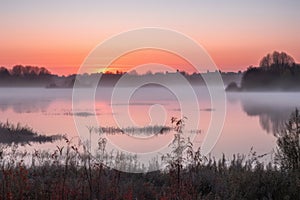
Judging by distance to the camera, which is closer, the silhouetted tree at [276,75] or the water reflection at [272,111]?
the water reflection at [272,111]

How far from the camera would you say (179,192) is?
6.66 m

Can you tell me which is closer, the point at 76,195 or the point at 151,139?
the point at 76,195

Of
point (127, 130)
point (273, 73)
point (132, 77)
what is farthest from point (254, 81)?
point (132, 77)

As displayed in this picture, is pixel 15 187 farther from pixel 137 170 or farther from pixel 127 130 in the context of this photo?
pixel 127 130

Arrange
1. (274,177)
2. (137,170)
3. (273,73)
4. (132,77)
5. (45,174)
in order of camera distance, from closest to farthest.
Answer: (274,177), (45,174), (137,170), (132,77), (273,73)

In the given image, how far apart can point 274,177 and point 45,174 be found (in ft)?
15.7

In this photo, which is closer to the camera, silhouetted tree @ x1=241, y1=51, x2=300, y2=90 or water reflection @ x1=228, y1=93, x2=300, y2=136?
water reflection @ x1=228, y1=93, x2=300, y2=136

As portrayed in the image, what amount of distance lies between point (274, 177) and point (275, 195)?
→ 42cm

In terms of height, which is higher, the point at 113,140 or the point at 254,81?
the point at 254,81

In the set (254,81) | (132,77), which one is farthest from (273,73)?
(132,77)

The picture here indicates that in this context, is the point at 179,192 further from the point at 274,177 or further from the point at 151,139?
the point at 151,139

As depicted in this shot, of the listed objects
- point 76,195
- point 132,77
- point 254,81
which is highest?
point 254,81

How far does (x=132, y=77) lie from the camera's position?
11422 mm

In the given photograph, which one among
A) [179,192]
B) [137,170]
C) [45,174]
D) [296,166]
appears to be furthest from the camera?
[137,170]
